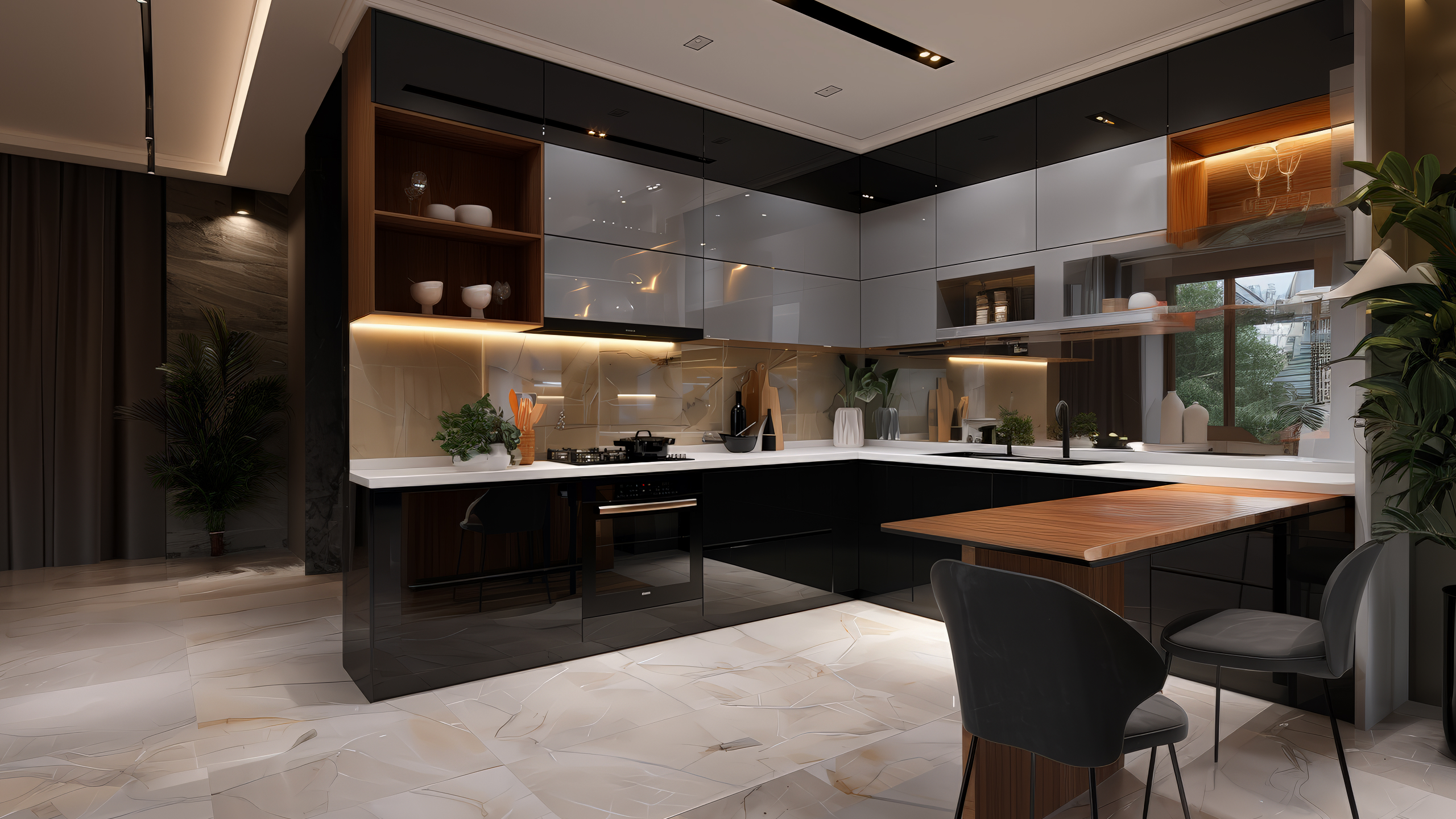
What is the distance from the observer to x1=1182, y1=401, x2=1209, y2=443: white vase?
3371 millimetres

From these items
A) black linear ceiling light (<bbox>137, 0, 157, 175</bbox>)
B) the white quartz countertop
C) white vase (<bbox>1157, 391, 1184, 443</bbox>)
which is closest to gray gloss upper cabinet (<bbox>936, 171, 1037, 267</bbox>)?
white vase (<bbox>1157, 391, 1184, 443</bbox>)

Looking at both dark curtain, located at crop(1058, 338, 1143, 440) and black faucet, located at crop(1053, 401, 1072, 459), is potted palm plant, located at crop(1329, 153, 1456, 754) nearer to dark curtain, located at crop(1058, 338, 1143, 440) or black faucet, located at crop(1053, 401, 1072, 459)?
dark curtain, located at crop(1058, 338, 1143, 440)

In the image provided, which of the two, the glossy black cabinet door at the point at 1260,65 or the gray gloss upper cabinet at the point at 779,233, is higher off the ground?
the glossy black cabinet door at the point at 1260,65

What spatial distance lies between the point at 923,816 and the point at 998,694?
0.80 m

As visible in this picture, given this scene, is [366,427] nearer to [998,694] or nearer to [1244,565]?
[998,694]

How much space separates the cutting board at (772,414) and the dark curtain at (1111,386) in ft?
5.32

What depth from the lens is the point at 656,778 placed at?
227 cm

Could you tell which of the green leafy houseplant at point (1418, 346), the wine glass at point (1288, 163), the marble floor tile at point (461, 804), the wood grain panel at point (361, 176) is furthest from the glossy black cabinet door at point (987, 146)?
the marble floor tile at point (461, 804)

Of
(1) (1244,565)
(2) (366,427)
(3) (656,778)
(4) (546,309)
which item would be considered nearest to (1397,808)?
(1) (1244,565)

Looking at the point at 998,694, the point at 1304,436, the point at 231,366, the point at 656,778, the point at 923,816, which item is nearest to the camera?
the point at 998,694

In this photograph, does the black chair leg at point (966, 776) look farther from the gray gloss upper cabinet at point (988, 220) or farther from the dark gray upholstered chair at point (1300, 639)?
the gray gloss upper cabinet at point (988, 220)

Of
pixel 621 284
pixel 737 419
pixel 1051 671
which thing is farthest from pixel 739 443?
pixel 1051 671

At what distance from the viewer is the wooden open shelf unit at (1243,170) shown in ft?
9.59

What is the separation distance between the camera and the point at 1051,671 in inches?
55.7
